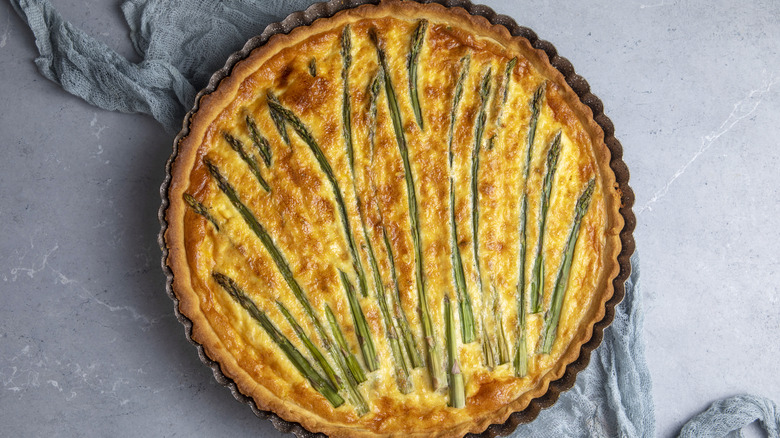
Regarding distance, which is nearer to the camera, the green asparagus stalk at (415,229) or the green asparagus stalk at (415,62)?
the green asparagus stalk at (415,229)

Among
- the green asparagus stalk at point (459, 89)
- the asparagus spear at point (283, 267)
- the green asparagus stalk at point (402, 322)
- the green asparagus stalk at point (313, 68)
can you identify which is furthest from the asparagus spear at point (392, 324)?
the green asparagus stalk at point (313, 68)

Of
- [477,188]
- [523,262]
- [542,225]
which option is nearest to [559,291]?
[523,262]

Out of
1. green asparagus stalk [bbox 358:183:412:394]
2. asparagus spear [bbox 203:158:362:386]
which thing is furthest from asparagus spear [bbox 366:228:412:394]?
asparagus spear [bbox 203:158:362:386]

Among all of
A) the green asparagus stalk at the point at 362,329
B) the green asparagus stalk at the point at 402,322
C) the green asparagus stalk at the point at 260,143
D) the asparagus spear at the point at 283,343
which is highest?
the green asparagus stalk at the point at 260,143

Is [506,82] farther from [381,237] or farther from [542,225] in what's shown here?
[381,237]

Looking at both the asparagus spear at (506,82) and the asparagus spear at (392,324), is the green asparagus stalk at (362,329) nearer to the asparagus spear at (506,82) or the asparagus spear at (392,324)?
the asparagus spear at (392,324)

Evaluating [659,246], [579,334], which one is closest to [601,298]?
[579,334]
